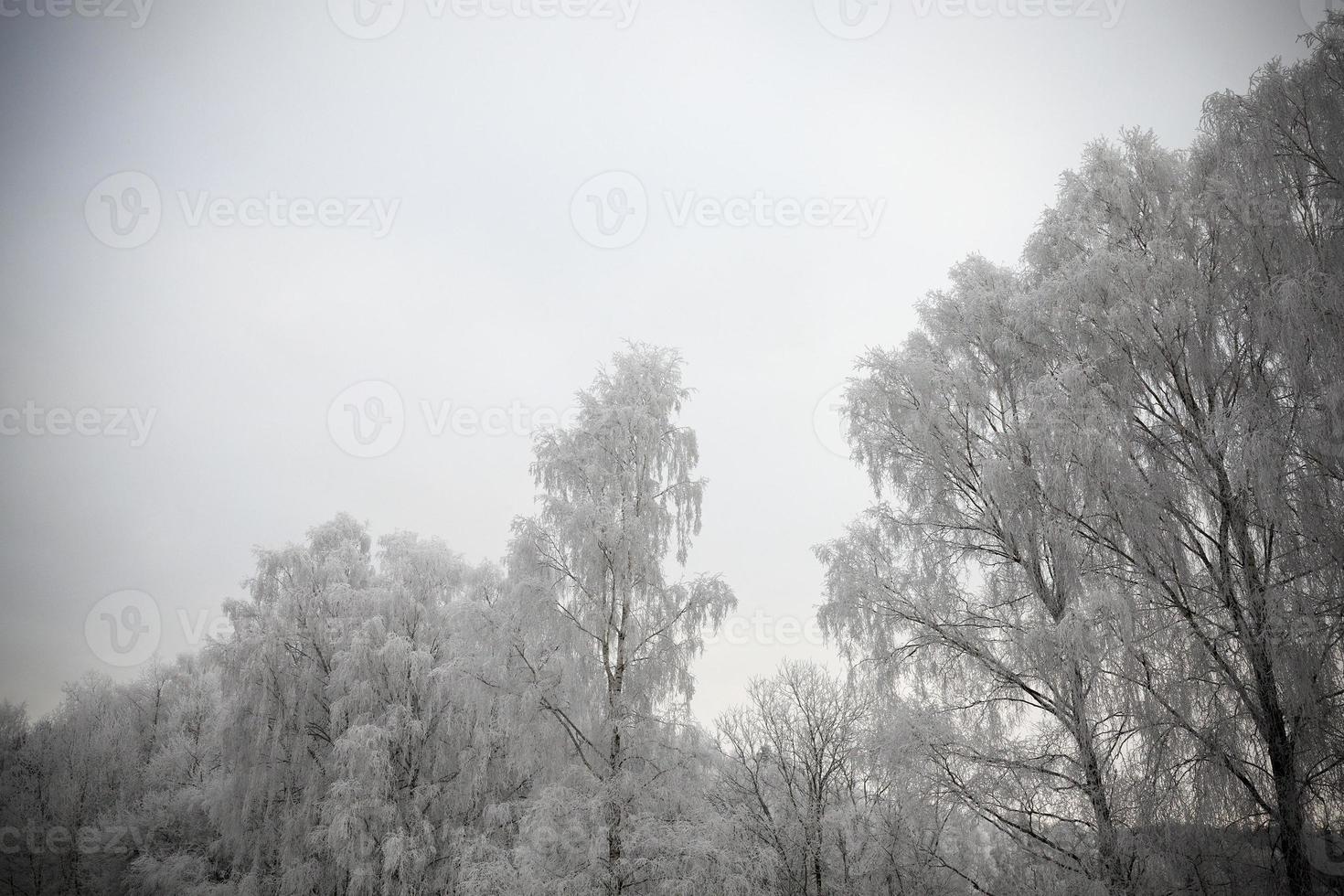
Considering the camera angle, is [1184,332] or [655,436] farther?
[655,436]

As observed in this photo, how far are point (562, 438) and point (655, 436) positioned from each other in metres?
1.63

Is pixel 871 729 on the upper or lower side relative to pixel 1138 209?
lower

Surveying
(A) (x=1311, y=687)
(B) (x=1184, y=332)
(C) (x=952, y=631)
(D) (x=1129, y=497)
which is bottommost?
(A) (x=1311, y=687)

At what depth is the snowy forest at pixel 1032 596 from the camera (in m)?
5.84

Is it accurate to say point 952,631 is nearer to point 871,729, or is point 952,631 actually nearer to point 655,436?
point 871,729

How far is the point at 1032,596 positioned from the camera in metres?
8.05

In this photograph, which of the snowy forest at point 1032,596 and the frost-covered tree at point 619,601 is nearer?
the snowy forest at point 1032,596

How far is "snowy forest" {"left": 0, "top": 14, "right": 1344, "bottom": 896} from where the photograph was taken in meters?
5.84

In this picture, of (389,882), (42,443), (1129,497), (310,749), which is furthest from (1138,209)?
(42,443)

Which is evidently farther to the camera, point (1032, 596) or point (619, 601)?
point (619, 601)

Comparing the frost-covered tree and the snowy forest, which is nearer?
the snowy forest

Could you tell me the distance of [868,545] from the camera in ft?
29.0

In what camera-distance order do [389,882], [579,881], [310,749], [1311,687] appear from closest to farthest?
1. [1311,687]
2. [579,881]
3. [389,882]
4. [310,749]

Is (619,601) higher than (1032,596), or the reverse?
(619,601)
